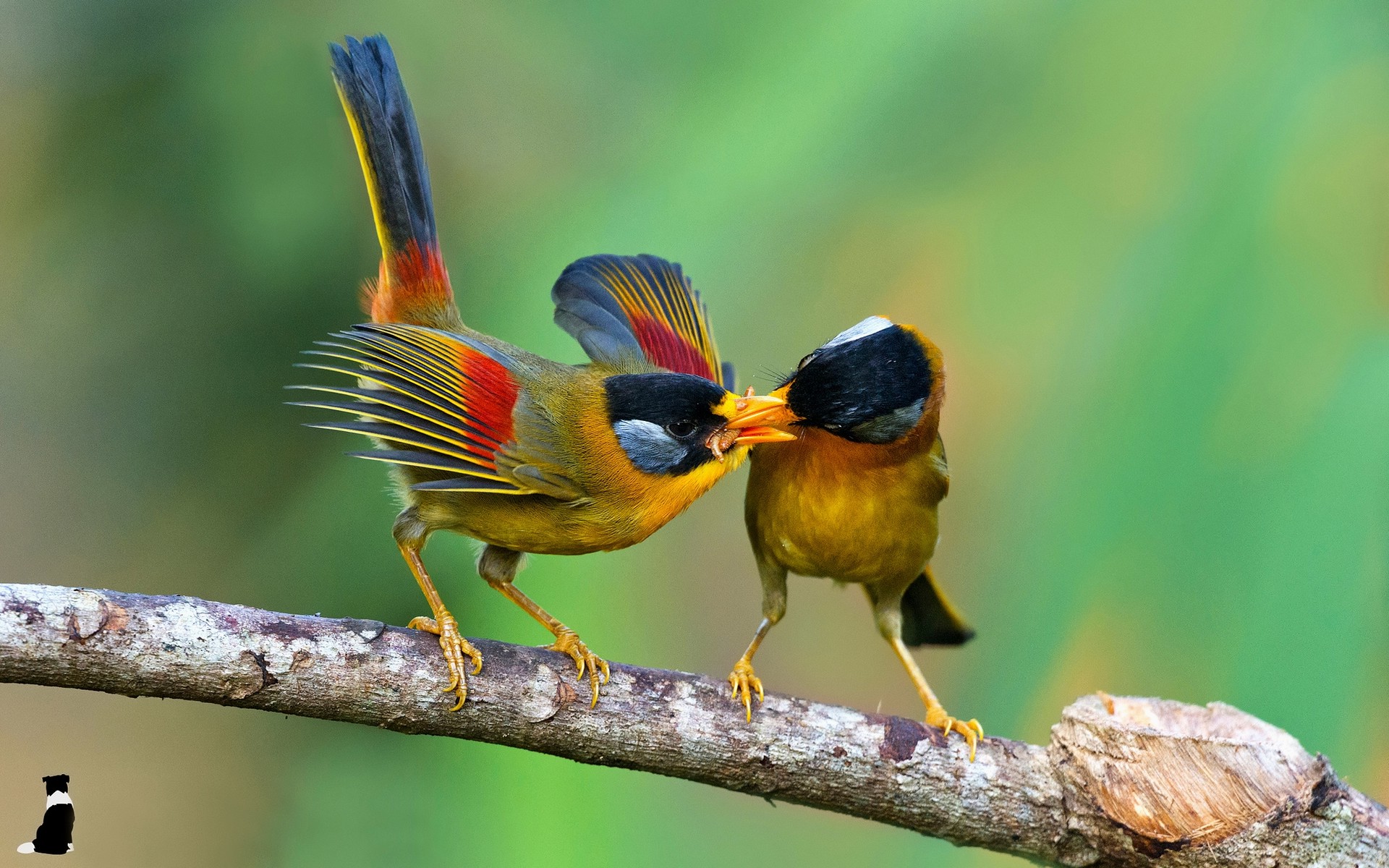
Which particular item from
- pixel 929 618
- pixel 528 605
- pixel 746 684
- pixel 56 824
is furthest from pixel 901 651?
pixel 56 824

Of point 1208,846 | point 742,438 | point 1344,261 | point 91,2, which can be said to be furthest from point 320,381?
point 1344,261

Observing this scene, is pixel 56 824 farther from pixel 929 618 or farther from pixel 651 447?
pixel 929 618

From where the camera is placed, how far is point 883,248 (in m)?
3.12

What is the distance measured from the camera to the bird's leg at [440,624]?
1872 millimetres

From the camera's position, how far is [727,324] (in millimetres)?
3156

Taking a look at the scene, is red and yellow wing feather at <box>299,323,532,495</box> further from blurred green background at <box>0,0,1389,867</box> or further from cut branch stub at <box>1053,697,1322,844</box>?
cut branch stub at <box>1053,697,1322,844</box>

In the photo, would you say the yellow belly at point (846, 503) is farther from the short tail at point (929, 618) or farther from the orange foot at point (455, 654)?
the orange foot at point (455, 654)

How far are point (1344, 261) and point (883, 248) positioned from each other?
1.14 m

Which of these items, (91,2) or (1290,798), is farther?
(91,2)

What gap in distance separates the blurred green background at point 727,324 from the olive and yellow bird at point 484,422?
0.70 metres

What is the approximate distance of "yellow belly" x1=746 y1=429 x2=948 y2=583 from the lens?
7.74 feet

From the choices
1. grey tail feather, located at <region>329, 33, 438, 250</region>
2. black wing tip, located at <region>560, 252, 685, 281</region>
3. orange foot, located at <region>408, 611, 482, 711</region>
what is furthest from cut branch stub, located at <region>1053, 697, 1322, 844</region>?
grey tail feather, located at <region>329, 33, 438, 250</region>

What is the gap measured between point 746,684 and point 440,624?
569 millimetres

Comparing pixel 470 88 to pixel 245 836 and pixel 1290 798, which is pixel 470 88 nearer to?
pixel 245 836
